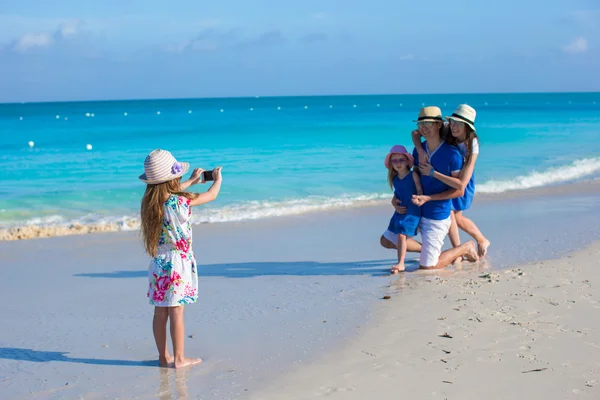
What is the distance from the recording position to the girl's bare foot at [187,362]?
4273 mm

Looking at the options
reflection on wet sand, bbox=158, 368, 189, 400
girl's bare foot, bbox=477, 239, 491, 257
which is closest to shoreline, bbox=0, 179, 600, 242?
girl's bare foot, bbox=477, 239, 491, 257

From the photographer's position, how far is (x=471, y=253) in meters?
6.70

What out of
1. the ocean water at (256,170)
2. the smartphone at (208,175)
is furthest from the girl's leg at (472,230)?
the ocean water at (256,170)

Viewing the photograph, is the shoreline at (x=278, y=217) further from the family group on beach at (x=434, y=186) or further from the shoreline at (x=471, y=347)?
the shoreline at (x=471, y=347)

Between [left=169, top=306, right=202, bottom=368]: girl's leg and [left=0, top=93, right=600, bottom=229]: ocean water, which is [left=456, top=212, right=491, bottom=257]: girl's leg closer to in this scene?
[left=169, top=306, right=202, bottom=368]: girl's leg

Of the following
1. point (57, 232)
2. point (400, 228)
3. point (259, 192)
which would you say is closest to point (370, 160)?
point (259, 192)

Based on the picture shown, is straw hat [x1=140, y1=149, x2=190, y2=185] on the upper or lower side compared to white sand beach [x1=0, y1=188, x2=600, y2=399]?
upper

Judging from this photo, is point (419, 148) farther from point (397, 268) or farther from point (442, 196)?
point (397, 268)

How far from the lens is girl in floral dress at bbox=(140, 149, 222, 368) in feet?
13.5

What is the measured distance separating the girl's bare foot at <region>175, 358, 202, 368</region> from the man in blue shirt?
99.0 inches

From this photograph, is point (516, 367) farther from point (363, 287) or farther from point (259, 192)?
point (259, 192)

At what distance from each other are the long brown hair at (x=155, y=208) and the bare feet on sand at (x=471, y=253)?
131 inches

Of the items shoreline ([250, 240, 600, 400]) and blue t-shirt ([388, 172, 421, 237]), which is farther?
blue t-shirt ([388, 172, 421, 237])

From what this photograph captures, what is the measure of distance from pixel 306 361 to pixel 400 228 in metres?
2.35
